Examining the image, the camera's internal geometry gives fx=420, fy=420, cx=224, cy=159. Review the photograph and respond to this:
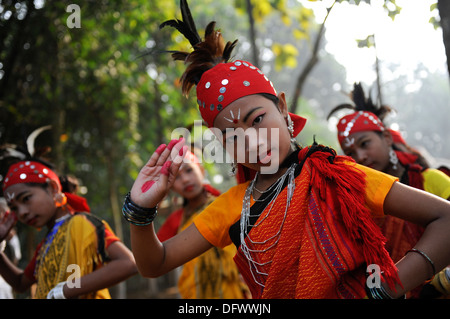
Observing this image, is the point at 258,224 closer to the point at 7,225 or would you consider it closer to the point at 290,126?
the point at 290,126

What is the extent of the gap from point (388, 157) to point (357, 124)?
344 millimetres

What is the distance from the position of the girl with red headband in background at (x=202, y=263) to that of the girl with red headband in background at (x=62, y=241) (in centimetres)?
125

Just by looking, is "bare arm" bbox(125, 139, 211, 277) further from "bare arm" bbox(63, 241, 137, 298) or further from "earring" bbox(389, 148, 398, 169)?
"earring" bbox(389, 148, 398, 169)

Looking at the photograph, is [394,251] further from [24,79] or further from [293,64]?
[24,79]

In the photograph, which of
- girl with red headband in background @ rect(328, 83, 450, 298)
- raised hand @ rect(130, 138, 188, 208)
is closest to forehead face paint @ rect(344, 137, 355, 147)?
girl with red headband in background @ rect(328, 83, 450, 298)

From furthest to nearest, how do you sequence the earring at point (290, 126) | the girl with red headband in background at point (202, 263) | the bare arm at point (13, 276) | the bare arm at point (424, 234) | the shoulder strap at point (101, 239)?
1. the girl with red headband in background at point (202, 263)
2. the bare arm at point (13, 276)
3. the shoulder strap at point (101, 239)
4. the earring at point (290, 126)
5. the bare arm at point (424, 234)

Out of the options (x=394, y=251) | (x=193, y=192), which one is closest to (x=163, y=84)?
(x=193, y=192)

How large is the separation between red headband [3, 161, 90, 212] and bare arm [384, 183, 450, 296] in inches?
110

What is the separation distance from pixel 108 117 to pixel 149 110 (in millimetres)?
1783

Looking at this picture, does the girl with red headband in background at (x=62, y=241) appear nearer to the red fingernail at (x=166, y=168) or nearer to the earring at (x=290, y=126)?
the red fingernail at (x=166, y=168)

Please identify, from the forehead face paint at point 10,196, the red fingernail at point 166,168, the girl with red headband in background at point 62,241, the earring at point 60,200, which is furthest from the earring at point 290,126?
the forehead face paint at point 10,196

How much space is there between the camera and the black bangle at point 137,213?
1987 millimetres

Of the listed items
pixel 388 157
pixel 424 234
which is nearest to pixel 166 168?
pixel 424 234
